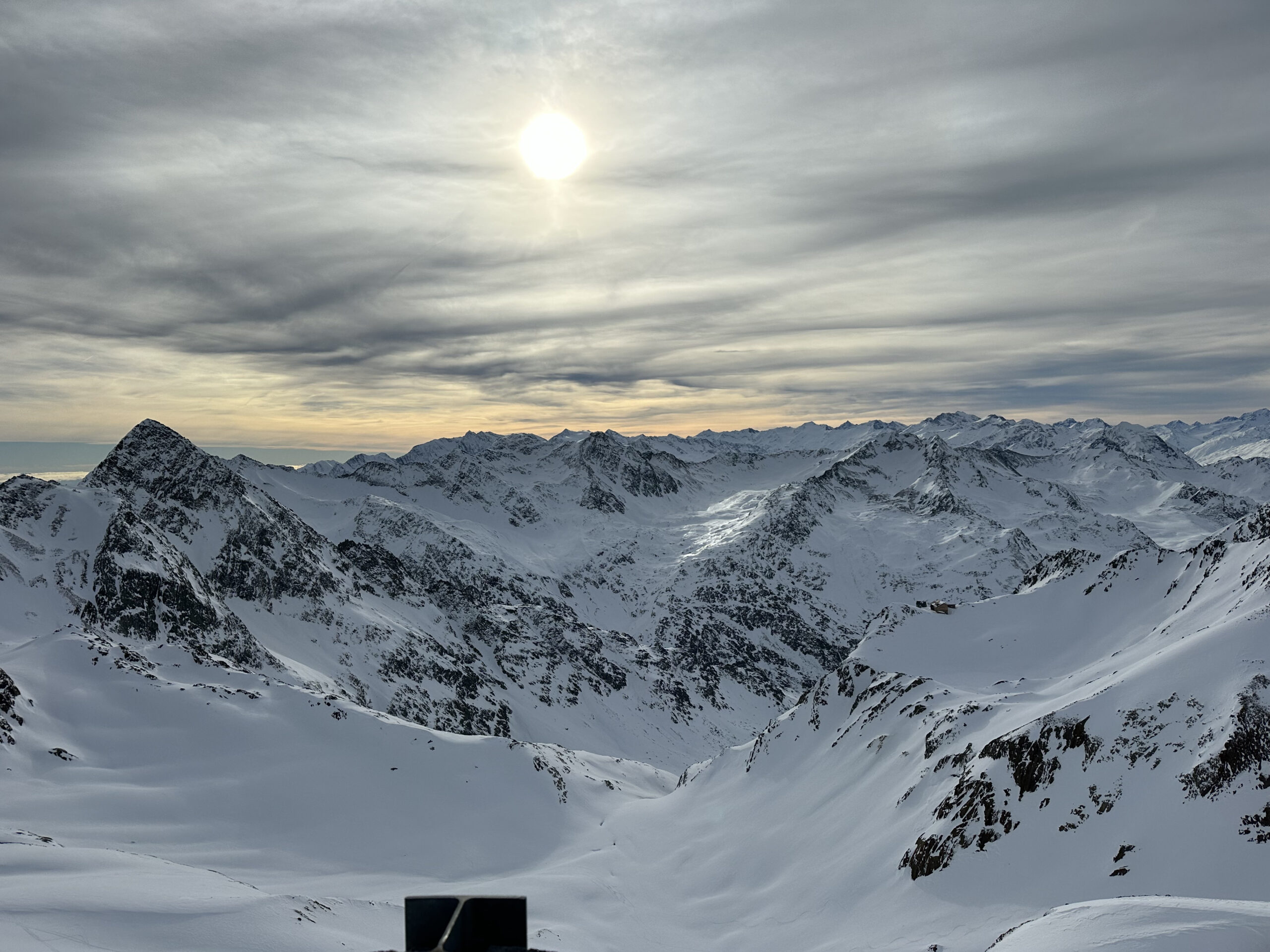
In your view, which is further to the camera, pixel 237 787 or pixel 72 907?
pixel 237 787

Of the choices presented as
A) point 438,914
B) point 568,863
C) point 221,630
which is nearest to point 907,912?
point 568,863

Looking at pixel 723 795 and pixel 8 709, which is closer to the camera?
pixel 8 709

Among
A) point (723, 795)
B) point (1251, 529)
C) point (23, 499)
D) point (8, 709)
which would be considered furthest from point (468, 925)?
point (23, 499)

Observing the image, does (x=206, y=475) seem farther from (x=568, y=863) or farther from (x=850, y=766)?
(x=850, y=766)

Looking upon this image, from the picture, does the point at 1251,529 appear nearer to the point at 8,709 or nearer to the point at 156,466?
the point at 8,709

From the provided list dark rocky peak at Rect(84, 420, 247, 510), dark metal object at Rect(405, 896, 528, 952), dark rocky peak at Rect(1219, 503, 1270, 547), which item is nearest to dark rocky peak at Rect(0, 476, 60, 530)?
dark rocky peak at Rect(84, 420, 247, 510)

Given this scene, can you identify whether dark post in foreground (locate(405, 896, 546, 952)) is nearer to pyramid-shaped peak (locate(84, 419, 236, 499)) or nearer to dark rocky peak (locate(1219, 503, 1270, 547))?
dark rocky peak (locate(1219, 503, 1270, 547))

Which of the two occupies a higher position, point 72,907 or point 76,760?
point 76,760

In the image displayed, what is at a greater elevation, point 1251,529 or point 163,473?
point 163,473
